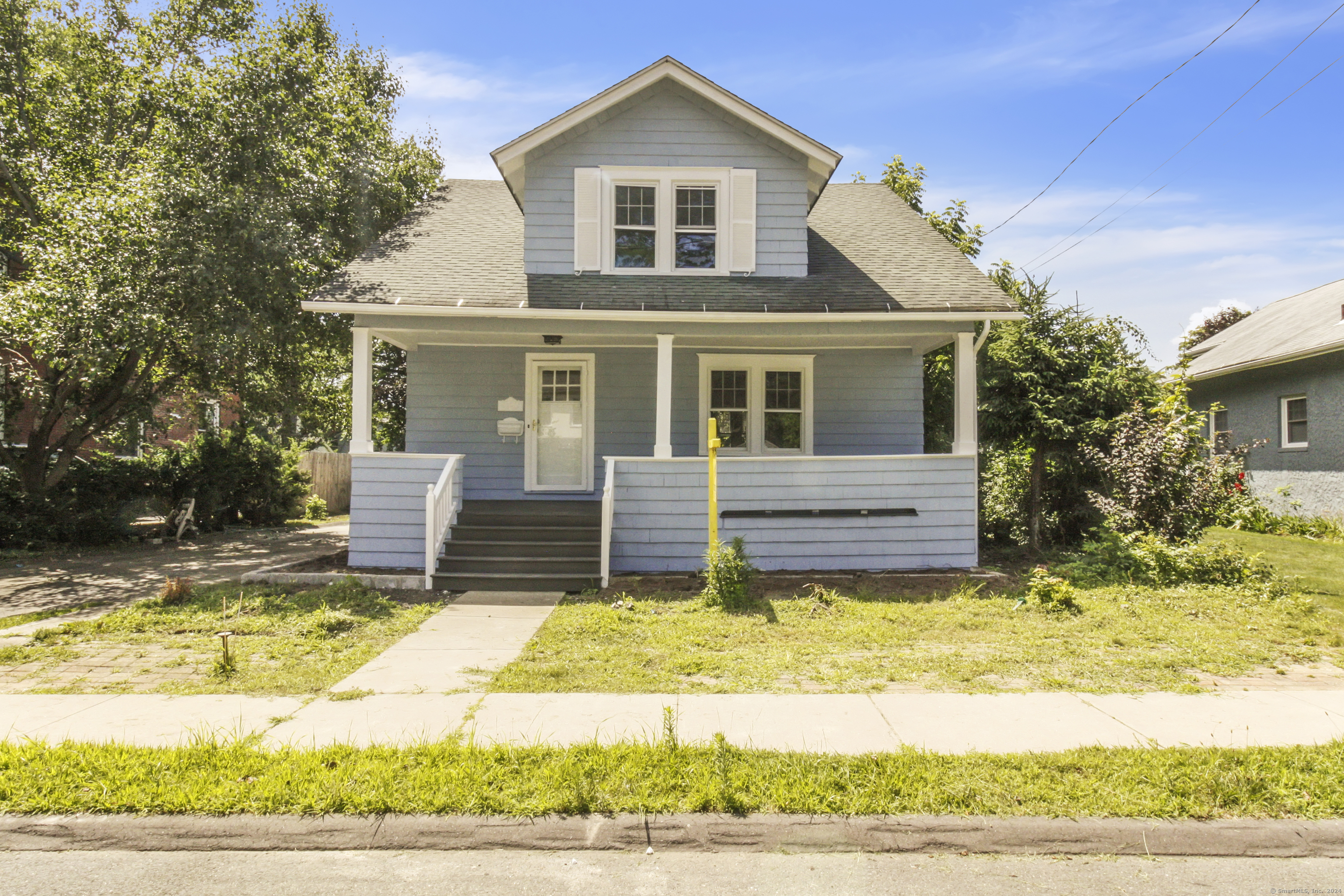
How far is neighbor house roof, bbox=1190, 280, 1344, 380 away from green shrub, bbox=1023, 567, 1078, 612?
33.0 ft

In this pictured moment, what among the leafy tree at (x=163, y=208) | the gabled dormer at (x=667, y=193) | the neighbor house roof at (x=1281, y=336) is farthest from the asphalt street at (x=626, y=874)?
the neighbor house roof at (x=1281, y=336)

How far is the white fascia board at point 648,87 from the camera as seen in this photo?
433 inches

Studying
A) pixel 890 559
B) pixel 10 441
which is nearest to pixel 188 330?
pixel 10 441

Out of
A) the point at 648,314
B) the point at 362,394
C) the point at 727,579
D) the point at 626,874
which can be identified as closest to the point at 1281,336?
the point at 648,314

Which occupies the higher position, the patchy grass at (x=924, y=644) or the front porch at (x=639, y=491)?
the front porch at (x=639, y=491)

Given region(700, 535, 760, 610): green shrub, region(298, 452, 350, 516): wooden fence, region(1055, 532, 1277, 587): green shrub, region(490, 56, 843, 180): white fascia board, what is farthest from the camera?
region(298, 452, 350, 516): wooden fence

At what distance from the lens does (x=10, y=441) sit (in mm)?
14023

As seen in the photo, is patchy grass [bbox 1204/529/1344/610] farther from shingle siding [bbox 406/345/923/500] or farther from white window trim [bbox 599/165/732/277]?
white window trim [bbox 599/165/732/277]

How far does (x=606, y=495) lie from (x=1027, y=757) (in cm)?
606

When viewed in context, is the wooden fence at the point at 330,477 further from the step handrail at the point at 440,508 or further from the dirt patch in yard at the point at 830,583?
the dirt patch in yard at the point at 830,583

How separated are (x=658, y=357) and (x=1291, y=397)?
1444cm

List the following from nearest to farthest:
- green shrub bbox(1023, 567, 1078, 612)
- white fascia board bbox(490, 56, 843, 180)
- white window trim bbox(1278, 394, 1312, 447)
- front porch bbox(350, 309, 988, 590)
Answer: green shrub bbox(1023, 567, 1078, 612) < front porch bbox(350, 309, 988, 590) < white fascia board bbox(490, 56, 843, 180) < white window trim bbox(1278, 394, 1312, 447)

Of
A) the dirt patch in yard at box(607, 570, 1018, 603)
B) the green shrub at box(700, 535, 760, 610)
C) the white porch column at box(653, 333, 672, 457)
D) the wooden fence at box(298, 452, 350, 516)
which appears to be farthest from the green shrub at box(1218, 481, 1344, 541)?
the wooden fence at box(298, 452, 350, 516)

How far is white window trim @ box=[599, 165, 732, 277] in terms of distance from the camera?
37.2 ft
